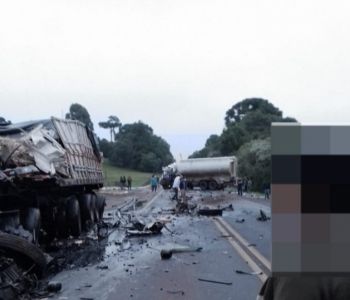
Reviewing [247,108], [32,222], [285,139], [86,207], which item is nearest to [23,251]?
[32,222]

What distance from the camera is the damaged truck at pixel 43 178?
9.62m

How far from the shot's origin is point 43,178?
10133 millimetres

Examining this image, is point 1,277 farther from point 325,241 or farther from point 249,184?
point 249,184

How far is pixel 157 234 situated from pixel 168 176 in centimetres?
4013

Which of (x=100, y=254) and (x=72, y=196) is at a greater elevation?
(x=72, y=196)

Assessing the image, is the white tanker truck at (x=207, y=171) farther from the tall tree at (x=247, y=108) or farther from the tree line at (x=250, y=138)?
the tall tree at (x=247, y=108)

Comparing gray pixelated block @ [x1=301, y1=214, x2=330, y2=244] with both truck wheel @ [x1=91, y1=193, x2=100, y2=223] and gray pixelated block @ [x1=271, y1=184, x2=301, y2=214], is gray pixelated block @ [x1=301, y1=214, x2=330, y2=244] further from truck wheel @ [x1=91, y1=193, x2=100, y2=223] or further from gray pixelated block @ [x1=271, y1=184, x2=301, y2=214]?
truck wheel @ [x1=91, y1=193, x2=100, y2=223]

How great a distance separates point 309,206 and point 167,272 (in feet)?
26.1

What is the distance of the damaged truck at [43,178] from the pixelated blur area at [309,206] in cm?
681

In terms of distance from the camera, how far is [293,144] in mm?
1346

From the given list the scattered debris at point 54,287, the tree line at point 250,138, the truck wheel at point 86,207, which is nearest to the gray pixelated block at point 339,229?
the scattered debris at point 54,287

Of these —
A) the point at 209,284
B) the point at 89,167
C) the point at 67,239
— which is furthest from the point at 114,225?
the point at 209,284

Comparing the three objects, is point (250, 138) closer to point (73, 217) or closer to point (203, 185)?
point (203, 185)

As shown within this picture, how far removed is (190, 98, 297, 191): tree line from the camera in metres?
52.6
